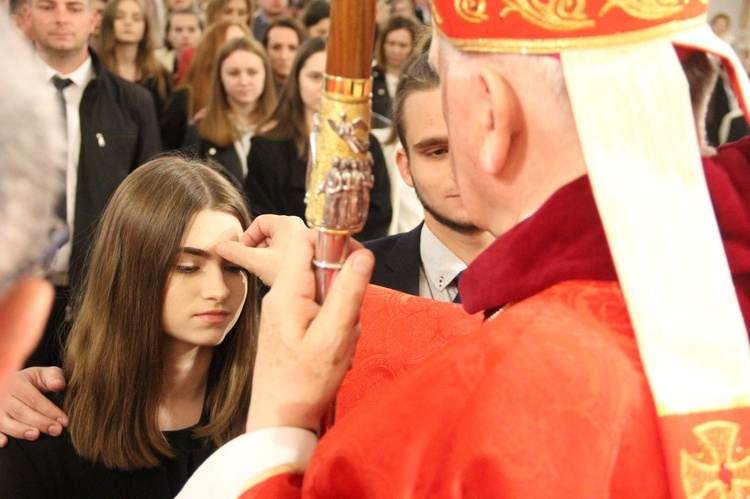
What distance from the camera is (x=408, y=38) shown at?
633 cm

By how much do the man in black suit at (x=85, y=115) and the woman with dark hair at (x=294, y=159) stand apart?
0.49 m

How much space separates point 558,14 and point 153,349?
5.02 feet

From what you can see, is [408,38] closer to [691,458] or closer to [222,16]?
[222,16]

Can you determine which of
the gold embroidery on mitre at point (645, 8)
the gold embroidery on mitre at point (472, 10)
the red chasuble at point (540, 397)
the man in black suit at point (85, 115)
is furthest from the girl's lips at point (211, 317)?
the man in black suit at point (85, 115)

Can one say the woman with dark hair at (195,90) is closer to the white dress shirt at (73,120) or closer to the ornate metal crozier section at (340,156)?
the white dress shirt at (73,120)

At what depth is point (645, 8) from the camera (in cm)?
118

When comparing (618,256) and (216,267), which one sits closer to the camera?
(618,256)

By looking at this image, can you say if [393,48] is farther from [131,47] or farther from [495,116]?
[495,116]

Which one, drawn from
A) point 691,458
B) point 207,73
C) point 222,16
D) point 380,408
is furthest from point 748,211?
point 222,16

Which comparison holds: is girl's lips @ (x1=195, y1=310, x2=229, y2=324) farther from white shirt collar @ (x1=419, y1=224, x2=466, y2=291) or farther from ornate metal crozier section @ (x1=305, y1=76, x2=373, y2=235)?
ornate metal crozier section @ (x1=305, y1=76, x2=373, y2=235)

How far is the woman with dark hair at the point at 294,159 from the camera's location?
4.43 metres

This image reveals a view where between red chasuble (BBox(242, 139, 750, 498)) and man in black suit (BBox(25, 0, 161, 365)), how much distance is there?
3023 mm

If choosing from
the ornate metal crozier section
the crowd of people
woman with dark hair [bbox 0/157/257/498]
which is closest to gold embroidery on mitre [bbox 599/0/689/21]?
the crowd of people

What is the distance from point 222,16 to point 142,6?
1.06m
